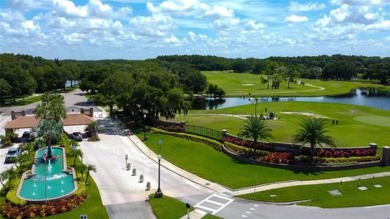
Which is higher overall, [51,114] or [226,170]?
[51,114]

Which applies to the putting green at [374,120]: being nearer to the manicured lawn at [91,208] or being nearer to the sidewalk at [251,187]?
the sidewalk at [251,187]

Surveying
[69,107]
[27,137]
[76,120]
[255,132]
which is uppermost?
[255,132]

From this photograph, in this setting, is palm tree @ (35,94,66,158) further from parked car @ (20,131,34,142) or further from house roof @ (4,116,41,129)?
house roof @ (4,116,41,129)

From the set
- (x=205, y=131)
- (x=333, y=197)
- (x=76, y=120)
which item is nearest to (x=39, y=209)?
(x=333, y=197)

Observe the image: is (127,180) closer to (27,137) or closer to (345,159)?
(345,159)

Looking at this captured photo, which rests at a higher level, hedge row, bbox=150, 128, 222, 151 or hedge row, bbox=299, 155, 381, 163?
hedge row, bbox=299, 155, 381, 163

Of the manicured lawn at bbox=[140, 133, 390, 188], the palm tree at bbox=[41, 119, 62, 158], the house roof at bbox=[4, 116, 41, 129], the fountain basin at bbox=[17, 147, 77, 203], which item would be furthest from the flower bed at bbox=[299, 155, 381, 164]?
the house roof at bbox=[4, 116, 41, 129]

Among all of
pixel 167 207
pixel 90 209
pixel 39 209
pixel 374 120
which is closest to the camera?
pixel 39 209
